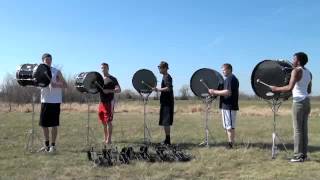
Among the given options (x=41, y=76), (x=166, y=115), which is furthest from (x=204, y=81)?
(x=41, y=76)

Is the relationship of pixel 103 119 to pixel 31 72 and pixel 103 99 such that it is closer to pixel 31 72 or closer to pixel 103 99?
pixel 103 99

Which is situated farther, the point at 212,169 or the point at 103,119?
the point at 103,119

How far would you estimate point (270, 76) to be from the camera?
12195 millimetres

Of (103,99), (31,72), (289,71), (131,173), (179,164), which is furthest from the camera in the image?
(103,99)

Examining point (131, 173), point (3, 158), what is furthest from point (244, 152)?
point (3, 158)

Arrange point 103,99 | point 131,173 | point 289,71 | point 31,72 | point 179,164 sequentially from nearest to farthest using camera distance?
point 131,173 < point 179,164 < point 289,71 < point 31,72 < point 103,99

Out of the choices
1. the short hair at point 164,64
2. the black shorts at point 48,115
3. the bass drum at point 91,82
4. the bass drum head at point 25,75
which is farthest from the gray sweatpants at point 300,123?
the bass drum head at point 25,75

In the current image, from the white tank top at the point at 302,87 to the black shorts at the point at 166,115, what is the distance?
167 inches

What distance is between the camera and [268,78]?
12.2 metres

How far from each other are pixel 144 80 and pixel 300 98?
5.32 metres

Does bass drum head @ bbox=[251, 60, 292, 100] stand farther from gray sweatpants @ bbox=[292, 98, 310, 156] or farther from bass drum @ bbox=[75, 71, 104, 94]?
bass drum @ bbox=[75, 71, 104, 94]

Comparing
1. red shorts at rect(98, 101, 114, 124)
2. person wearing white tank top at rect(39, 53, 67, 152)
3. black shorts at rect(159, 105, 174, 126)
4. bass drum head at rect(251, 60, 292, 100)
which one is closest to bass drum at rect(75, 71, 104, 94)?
red shorts at rect(98, 101, 114, 124)

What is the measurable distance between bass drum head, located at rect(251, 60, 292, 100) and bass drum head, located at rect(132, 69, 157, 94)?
3.38 meters

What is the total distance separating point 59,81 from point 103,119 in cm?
182
